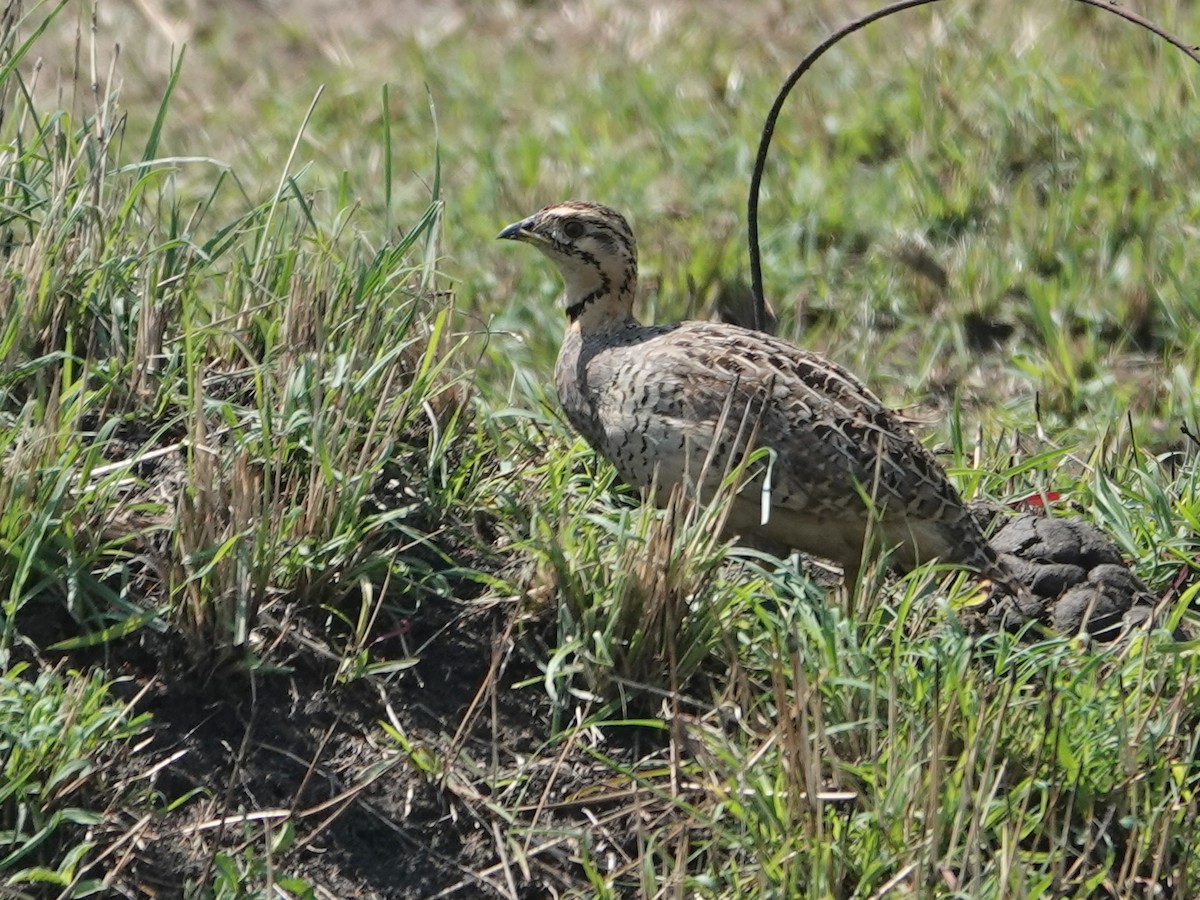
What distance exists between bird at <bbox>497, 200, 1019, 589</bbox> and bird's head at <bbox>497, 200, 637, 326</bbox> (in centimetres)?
34

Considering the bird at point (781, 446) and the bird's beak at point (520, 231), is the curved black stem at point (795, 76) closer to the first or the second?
the bird at point (781, 446)

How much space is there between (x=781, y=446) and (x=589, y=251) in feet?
3.12

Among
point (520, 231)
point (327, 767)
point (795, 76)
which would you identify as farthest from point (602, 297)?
point (327, 767)

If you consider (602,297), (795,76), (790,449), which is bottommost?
(790,449)

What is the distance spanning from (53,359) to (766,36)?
571 cm

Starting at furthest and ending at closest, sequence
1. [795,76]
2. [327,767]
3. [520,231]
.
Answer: [520,231] → [795,76] → [327,767]

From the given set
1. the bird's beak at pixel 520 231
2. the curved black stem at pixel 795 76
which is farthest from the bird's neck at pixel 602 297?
the curved black stem at pixel 795 76

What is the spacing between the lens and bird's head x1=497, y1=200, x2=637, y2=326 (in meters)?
5.48

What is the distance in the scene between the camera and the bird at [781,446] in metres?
4.91

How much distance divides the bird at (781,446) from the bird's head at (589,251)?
34 cm

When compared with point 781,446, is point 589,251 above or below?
above

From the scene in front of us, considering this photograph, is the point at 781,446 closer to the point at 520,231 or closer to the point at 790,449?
the point at 790,449

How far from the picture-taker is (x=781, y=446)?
4.95m

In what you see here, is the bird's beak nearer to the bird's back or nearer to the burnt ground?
the bird's back
